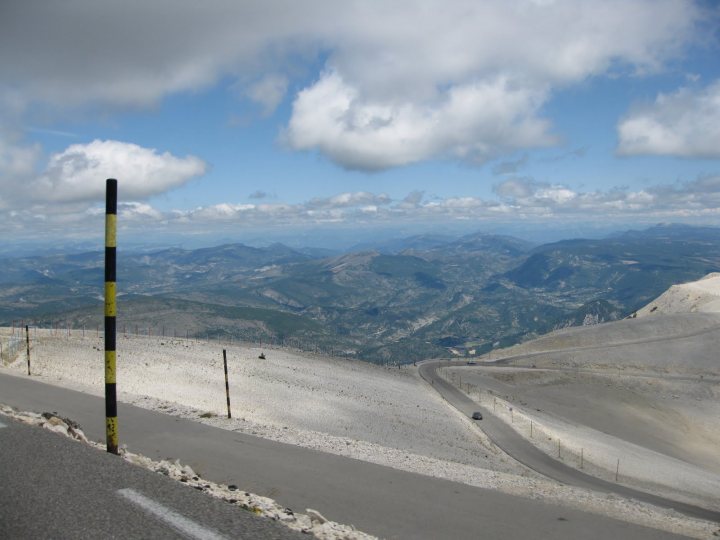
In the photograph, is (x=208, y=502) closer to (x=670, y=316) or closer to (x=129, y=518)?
(x=129, y=518)

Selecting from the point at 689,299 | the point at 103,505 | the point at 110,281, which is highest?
the point at 110,281

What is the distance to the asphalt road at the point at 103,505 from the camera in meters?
5.33

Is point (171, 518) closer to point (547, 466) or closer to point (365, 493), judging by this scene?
point (365, 493)

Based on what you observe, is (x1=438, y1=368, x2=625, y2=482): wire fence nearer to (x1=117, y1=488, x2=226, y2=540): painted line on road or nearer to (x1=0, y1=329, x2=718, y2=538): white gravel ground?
(x1=0, y1=329, x2=718, y2=538): white gravel ground

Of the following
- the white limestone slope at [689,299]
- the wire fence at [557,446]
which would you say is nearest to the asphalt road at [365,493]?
the wire fence at [557,446]

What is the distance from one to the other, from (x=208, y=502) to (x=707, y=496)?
39953mm

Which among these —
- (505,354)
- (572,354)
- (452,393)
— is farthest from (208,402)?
(505,354)

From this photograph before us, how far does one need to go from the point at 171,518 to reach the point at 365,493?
4345 millimetres

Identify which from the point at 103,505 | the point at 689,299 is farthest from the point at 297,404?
the point at 689,299

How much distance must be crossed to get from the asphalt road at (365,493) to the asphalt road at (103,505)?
0.52 feet

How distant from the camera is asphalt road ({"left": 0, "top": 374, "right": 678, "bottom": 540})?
8.05 metres

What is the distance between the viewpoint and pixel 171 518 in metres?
5.60

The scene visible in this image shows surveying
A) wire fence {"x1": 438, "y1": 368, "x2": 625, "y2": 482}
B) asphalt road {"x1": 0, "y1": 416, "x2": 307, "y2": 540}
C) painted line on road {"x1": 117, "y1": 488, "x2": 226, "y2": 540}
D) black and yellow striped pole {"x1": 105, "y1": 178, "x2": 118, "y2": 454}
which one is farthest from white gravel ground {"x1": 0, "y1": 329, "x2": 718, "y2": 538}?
painted line on road {"x1": 117, "y1": 488, "x2": 226, "y2": 540}

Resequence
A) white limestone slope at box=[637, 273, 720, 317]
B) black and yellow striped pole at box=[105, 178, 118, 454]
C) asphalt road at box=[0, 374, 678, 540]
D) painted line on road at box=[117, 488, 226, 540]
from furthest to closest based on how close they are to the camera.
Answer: white limestone slope at box=[637, 273, 720, 317] < asphalt road at box=[0, 374, 678, 540] < black and yellow striped pole at box=[105, 178, 118, 454] < painted line on road at box=[117, 488, 226, 540]
